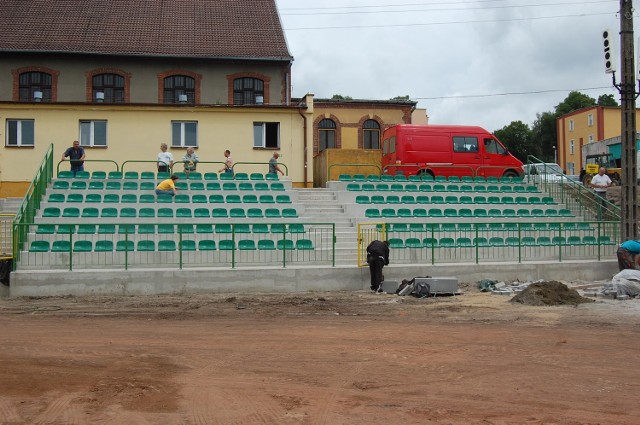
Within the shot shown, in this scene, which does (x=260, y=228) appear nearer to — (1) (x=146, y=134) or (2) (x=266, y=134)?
(2) (x=266, y=134)

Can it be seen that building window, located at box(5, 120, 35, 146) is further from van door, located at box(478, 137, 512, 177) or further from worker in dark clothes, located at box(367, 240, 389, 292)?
van door, located at box(478, 137, 512, 177)

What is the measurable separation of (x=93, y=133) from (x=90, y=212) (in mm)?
9569

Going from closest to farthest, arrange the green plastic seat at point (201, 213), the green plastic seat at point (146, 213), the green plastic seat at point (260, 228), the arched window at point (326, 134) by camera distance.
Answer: the green plastic seat at point (260, 228)
the green plastic seat at point (146, 213)
the green plastic seat at point (201, 213)
the arched window at point (326, 134)

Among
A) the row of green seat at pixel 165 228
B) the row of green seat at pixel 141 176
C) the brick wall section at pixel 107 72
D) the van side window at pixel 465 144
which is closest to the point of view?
the row of green seat at pixel 165 228

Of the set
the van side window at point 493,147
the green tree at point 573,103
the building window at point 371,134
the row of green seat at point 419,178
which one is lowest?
the row of green seat at point 419,178

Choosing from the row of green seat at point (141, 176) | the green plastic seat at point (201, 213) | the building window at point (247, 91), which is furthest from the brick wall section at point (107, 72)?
the green plastic seat at point (201, 213)

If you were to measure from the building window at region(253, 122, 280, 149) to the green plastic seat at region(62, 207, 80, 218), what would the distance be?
11.1m

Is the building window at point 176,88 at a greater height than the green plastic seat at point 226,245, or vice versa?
the building window at point 176,88

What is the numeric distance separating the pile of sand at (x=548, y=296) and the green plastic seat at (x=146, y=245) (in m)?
9.08

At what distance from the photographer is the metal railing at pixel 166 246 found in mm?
16859

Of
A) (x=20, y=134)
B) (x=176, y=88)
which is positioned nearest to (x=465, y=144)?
(x=176, y=88)

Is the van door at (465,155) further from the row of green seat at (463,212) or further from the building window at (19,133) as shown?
the building window at (19,133)

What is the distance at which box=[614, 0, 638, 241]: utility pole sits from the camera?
18.7m

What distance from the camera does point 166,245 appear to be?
17.3 metres
